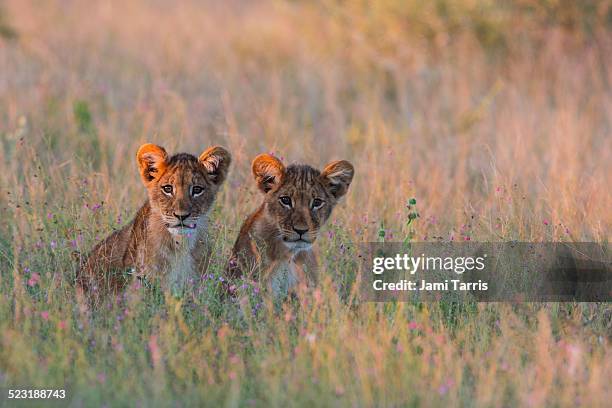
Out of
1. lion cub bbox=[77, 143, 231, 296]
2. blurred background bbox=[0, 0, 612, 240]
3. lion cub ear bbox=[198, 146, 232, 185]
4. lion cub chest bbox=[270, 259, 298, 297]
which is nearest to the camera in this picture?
lion cub chest bbox=[270, 259, 298, 297]

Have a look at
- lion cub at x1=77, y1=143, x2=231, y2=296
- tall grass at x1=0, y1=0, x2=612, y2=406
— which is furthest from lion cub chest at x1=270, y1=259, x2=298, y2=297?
lion cub at x1=77, y1=143, x2=231, y2=296

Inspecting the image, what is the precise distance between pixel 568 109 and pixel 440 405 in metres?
8.07

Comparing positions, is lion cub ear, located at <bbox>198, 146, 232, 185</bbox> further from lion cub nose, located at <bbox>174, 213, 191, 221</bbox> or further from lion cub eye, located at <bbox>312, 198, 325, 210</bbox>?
lion cub eye, located at <bbox>312, 198, 325, 210</bbox>

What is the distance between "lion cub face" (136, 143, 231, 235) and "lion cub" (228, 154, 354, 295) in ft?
1.11

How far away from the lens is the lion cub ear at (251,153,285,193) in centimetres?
724

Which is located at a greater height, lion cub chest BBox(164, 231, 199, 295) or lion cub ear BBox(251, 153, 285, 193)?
lion cub ear BBox(251, 153, 285, 193)

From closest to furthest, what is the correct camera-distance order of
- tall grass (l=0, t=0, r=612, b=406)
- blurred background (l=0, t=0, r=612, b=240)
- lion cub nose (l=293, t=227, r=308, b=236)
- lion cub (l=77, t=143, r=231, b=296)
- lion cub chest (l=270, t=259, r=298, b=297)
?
tall grass (l=0, t=0, r=612, b=406) < lion cub nose (l=293, t=227, r=308, b=236) < lion cub chest (l=270, t=259, r=298, b=297) < lion cub (l=77, t=143, r=231, b=296) < blurred background (l=0, t=0, r=612, b=240)

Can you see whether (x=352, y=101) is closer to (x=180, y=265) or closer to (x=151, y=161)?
(x=151, y=161)

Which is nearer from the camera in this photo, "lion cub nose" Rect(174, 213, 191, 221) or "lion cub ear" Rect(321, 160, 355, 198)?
"lion cub nose" Rect(174, 213, 191, 221)

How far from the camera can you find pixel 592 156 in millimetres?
11805

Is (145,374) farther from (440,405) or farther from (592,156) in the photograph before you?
(592,156)

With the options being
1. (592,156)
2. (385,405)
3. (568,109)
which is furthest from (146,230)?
(568,109)

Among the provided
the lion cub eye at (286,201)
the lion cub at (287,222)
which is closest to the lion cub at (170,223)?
the lion cub at (287,222)

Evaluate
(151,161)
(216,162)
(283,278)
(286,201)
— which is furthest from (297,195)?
(151,161)
